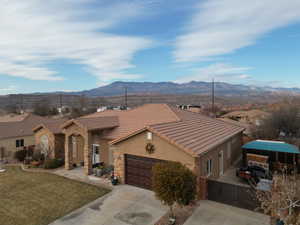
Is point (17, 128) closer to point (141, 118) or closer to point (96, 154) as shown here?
point (96, 154)

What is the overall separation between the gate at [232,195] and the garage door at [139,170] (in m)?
3.60

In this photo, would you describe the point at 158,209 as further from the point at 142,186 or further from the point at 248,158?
the point at 248,158

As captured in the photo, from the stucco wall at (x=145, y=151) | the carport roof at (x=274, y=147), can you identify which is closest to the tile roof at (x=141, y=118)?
the stucco wall at (x=145, y=151)

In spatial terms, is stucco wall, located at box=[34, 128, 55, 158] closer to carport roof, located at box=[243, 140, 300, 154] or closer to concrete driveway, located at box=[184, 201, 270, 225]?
concrete driveway, located at box=[184, 201, 270, 225]

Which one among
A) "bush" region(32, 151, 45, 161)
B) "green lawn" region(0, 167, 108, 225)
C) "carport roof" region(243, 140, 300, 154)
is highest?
"carport roof" region(243, 140, 300, 154)

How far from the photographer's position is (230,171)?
56.9ft

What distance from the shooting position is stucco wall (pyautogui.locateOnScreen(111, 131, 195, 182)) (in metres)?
Result: 11.8

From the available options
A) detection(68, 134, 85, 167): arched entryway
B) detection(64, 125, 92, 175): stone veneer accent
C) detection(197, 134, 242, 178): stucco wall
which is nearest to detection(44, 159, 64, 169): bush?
detection(68, 134, 85, 167): arched entryway

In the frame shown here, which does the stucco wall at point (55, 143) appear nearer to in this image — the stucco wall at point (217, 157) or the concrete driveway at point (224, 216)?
the stucco wall at point (217, 157)

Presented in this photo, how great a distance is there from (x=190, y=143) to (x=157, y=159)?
7.38 ft

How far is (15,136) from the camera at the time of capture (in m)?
25.5

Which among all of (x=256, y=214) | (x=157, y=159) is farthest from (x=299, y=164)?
(x=157, y=159)

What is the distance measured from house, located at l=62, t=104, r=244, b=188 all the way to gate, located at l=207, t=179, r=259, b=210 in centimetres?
115

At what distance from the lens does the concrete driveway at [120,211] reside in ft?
31.8
